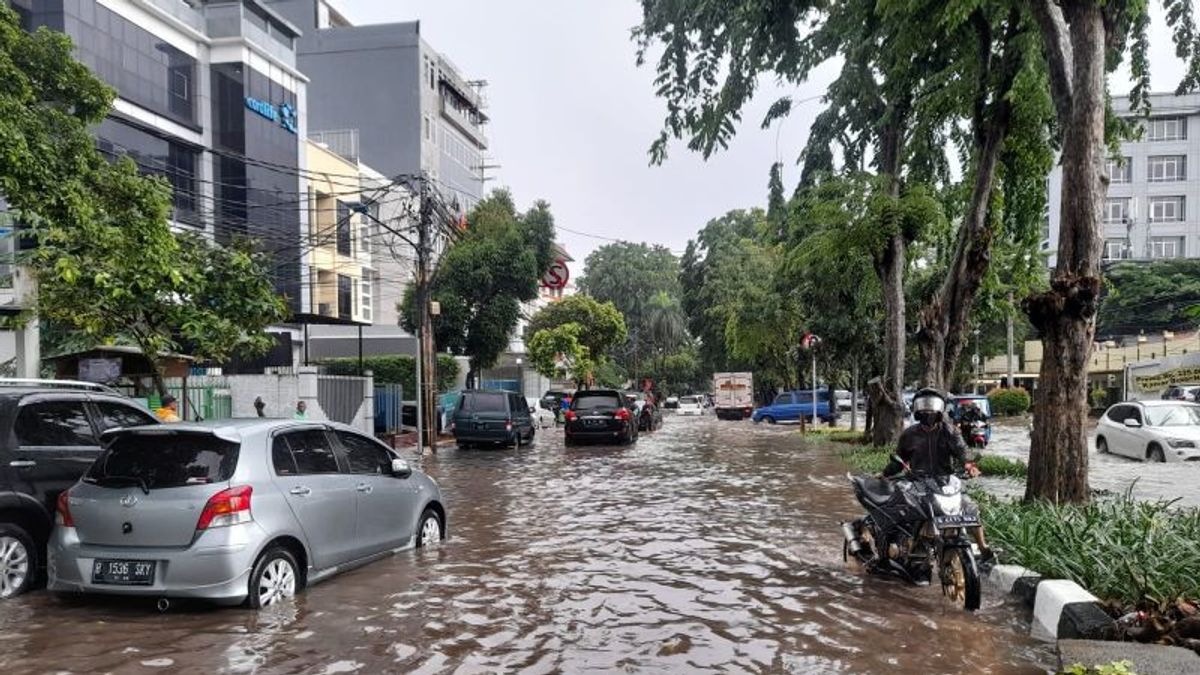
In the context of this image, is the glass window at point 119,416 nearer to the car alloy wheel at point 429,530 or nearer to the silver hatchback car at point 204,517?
the silver hatchback car at point 204,517

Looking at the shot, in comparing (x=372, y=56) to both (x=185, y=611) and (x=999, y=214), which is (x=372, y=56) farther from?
(x=185, y=611)

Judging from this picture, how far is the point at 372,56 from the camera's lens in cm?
4731

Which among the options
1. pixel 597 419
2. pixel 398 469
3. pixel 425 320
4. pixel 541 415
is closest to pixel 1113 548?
pixel 398 469

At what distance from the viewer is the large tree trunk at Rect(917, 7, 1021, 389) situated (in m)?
13.0

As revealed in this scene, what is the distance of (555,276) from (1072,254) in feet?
99.1

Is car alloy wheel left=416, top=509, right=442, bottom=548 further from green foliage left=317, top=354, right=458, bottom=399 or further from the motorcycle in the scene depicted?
green foliage left=317, top=354, right=458, bottom=399

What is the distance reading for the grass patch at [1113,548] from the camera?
6191 millimetres

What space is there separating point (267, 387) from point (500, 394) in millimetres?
7060

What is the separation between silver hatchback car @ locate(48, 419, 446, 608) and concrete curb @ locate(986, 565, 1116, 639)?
5652 millimetres

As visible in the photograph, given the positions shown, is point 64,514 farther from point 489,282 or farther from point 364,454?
point 489,282

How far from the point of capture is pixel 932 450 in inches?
303

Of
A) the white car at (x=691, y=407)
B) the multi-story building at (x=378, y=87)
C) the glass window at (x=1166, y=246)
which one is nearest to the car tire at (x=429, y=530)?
the multi-story building at (x=378, y=87)

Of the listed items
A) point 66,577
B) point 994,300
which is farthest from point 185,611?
point 994,300

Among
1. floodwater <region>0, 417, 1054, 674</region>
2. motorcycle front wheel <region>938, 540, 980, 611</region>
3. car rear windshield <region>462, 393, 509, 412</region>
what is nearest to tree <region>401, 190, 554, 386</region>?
car rear windshield <region>462, 393, 509, 412</region>
